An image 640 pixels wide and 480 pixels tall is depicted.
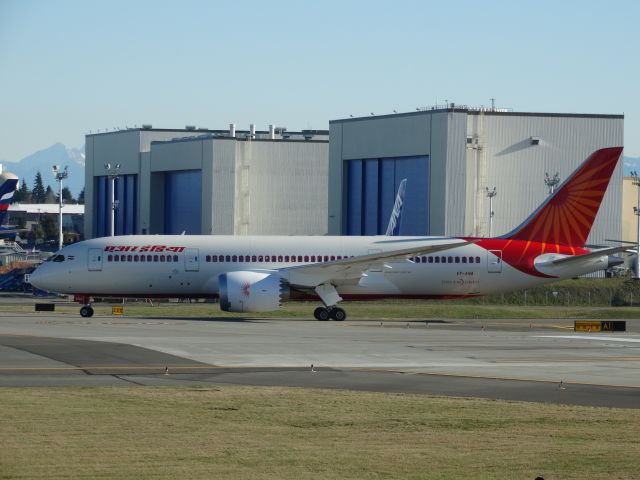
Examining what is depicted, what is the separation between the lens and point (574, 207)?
56312 millimetres

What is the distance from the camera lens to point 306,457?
17938 millimetres

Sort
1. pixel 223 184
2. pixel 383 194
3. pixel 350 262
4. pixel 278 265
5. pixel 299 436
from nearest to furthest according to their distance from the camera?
1. pixel 299 436
2. pixel 350 262
3. pixel 278 265
4. pixel 383 194
5. pixel 223 184

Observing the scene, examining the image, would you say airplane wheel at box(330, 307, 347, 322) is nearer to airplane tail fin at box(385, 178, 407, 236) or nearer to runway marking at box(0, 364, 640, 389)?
runway marking at box(0, 364, 640, 389)

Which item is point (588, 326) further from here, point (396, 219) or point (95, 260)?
point (396, 219)

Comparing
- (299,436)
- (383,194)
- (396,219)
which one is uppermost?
(383,194)

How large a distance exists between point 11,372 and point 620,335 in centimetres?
2609

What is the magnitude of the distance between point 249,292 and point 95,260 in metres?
7.98

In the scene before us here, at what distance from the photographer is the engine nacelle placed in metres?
52.5

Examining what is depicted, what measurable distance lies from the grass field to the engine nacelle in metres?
26.8

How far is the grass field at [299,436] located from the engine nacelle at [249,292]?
26.8m

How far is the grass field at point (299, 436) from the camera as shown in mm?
17062

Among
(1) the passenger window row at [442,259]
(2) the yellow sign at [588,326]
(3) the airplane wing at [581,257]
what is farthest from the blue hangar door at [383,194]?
(2) the yellow sign at [588,326]

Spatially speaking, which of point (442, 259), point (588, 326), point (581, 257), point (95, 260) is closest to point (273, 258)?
point (442, 259)

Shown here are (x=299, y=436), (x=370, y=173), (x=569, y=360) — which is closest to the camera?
(x=299, y=436)
